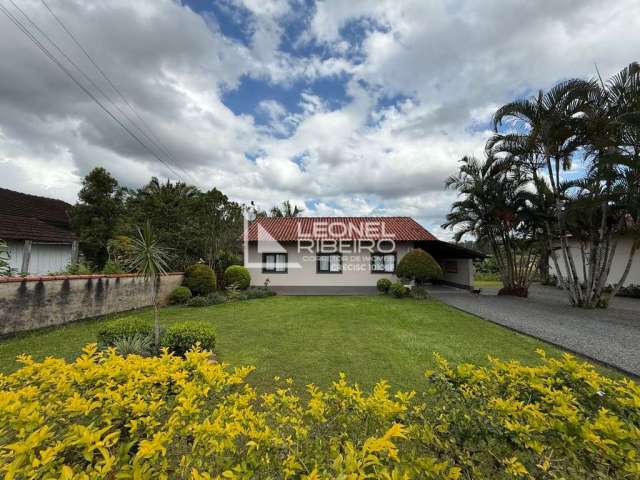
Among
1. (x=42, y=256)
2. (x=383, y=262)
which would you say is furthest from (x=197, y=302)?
(x=383, y=262)

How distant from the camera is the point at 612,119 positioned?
30.5ft

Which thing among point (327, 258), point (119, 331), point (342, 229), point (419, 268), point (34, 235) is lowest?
point (119, 331)

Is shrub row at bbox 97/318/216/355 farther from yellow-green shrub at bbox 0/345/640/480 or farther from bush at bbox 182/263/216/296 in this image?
bush at bbox 182/263/216/296

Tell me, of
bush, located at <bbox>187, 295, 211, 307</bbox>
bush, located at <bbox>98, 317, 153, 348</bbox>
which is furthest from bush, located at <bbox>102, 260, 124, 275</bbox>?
bush, located at <bbox>98, 317, 153, 348</bbox>

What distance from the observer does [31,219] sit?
49.5 feet

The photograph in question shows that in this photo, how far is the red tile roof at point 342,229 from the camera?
17.4m

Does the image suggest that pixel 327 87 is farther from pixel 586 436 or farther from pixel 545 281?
pixel 545 281

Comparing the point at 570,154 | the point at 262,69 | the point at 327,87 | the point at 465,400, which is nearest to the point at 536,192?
the point at 570,154

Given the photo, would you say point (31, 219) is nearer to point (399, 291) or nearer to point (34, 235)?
point (34, 235)

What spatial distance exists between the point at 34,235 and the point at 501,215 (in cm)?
2464

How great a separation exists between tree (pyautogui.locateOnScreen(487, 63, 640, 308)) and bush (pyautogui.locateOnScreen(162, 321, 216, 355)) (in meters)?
13.3

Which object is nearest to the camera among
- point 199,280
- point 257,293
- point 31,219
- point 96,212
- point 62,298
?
point 62,298

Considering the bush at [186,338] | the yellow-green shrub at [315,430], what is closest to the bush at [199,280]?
the bush at [186,338]

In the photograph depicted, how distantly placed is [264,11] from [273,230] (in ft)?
40.7
